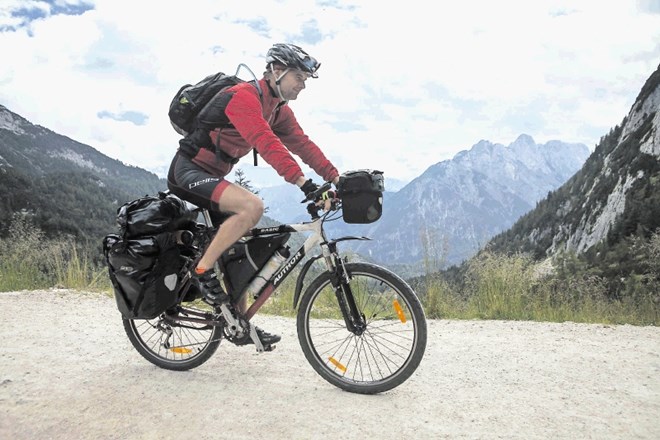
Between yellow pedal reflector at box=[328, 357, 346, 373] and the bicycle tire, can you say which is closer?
yellow pedal reflector at box=[328, 357, 346, 373]

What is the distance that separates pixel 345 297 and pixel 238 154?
1.42 metres

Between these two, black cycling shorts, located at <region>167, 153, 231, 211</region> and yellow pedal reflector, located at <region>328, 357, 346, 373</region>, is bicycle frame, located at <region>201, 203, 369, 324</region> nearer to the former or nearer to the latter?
black cycling shorts, located at <region>167, 153, 231, 211</region>

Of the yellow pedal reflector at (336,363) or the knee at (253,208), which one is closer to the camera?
the knee at (253,208)

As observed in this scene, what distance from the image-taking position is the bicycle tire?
4520 mm

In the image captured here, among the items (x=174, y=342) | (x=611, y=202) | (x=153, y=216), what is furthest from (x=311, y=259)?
(x=611, y=202)

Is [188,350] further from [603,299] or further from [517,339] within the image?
[603,299]

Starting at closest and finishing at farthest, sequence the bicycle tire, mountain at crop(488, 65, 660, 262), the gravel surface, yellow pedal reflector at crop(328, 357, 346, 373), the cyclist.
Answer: the gravel surface, the cyclist, yellow pedal reflector at crop(328, 357, 346, 373), the bicycle tire, mountain at crop(488, 65, 660, 262)

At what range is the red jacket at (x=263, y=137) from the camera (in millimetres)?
3750

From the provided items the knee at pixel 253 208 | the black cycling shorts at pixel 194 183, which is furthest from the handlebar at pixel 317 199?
the black cycling shorts at pixel 194 183

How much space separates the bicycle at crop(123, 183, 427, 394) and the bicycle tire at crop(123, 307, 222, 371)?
0.5 inches

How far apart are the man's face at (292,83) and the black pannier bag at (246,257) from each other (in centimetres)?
110

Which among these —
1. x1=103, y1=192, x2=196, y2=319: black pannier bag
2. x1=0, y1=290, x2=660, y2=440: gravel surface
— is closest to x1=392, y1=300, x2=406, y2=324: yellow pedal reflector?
x1=0, y1=290, x2=660, y2=440: gravel surface

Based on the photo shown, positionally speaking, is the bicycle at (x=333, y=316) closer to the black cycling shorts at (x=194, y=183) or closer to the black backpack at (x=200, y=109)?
the black cycling shorts at (x=194, y=183)

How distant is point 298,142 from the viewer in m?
4.60
